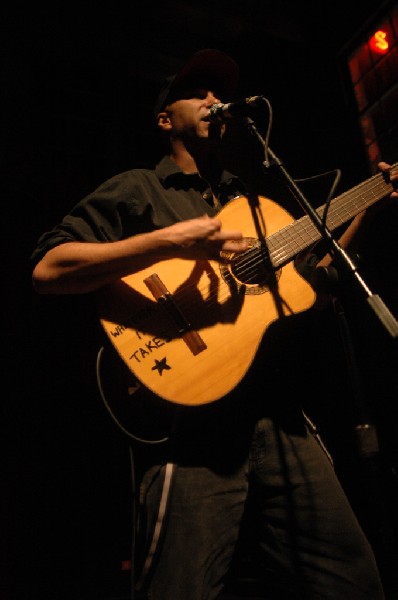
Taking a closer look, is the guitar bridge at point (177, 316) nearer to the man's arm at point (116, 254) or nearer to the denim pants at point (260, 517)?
the man's arm at point (116, 254)

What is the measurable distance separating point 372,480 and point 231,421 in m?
0.54

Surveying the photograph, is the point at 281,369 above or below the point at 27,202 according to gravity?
below

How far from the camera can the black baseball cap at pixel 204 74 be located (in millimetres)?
2381

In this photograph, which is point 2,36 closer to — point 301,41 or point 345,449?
point 301,41

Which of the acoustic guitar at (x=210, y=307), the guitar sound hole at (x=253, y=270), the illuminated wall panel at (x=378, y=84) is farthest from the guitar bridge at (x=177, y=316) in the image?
the illuminated wall panel at (x=378, y=84)

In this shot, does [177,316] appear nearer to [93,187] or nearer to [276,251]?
[276,251]

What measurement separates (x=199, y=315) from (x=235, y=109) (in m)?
0.89

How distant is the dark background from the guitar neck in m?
0.70

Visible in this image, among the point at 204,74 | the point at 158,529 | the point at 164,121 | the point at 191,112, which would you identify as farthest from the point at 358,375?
the point at 204,74

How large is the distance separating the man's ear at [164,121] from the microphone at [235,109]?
583mm

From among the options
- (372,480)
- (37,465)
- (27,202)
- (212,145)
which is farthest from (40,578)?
(212,145)

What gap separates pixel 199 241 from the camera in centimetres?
166

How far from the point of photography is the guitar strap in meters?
1.49

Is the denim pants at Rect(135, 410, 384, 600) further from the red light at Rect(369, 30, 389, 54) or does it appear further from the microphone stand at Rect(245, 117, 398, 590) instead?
the red light at Rect(369, 30, 389, 54)
